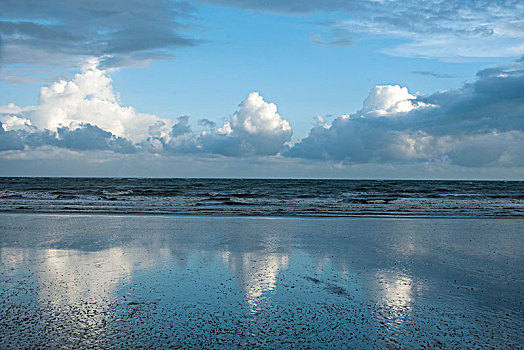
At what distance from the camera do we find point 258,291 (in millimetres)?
9125

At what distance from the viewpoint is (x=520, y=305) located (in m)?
8.51

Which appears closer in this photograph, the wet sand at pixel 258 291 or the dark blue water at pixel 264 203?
the wet sand at pixel 258 291

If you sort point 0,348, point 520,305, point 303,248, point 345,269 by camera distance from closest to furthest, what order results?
point 0,348
point 520,305
point 345,269
point 303,248

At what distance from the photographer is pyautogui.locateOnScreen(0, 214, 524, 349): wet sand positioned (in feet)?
21.9

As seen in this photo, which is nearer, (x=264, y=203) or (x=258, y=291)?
(x=258, y=291)

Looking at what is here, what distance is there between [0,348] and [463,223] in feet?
76.5

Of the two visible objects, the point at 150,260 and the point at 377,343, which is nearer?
the point at 377,343

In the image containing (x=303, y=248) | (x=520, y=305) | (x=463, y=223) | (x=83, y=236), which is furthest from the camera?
(x=463, y=223)

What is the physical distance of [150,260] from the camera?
1224cm

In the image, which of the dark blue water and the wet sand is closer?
the wet sand

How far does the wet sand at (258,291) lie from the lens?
668 cm

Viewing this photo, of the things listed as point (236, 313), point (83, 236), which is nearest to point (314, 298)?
point (236, 313)

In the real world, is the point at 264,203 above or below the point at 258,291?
below

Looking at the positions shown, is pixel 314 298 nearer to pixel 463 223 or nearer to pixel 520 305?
pixel 520 305
